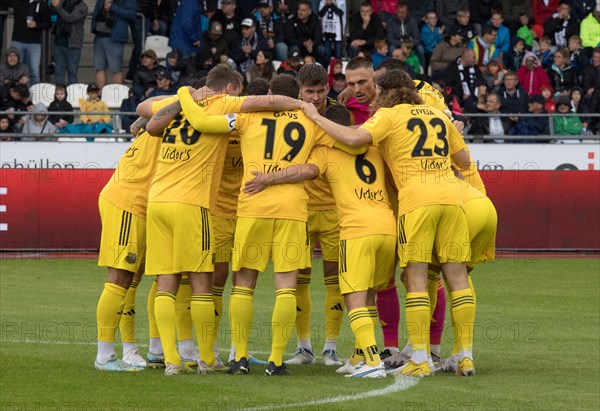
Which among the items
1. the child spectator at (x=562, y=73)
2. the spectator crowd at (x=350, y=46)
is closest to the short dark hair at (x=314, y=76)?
the spectator crowd at (x=350, y=46)

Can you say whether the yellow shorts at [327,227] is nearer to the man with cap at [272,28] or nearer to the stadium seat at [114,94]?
the stadium seat at [114,94]

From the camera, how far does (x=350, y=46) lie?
86.3ft

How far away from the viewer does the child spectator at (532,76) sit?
84.0 ft

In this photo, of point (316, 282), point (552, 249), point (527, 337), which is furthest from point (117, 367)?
point (552, 249)

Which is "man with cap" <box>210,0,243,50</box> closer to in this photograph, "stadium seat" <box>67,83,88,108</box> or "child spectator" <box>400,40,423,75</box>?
"stadium seat" <box>67,83,88,108</box>

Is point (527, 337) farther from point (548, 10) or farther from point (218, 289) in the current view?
point (548, 10)

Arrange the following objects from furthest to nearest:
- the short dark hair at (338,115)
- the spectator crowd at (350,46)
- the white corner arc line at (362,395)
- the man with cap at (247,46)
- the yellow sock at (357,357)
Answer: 1. the man with cap at (247,46)
2. the spectator crowd at (350,46)
3. the short dark hair at (338,115)
4. the yellow sock at (357,357)
5. the white corner arc line at (362,395)

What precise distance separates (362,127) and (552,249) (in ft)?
37.7

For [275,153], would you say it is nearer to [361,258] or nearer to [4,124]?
[361,258]

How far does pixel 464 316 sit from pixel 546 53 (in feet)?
56.2

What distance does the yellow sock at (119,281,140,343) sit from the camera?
11.4m

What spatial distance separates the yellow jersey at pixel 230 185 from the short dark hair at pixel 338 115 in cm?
90

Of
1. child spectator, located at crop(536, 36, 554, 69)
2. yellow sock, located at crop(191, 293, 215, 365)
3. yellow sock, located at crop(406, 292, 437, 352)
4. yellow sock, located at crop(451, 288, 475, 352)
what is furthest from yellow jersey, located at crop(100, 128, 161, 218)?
child spectator, located at crop(536, 36, 554, 69)

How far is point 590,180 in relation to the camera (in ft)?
69.9
